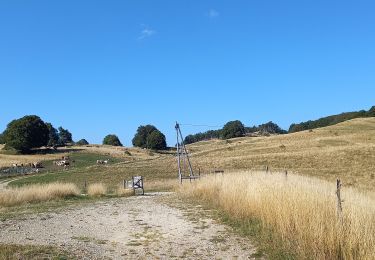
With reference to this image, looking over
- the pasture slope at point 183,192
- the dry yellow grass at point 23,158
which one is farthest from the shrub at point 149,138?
the pasture slope at point 183,192

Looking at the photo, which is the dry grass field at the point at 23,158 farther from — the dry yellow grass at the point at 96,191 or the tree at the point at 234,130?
the tree at the point at 234,130

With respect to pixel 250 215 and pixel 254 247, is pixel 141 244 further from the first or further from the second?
pixel 250 215

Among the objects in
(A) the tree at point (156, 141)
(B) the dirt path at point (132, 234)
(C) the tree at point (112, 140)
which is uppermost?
(C) the tree at point (112, 140)

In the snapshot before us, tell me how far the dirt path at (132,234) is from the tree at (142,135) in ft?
419

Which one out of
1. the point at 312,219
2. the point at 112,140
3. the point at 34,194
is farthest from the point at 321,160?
the point at 112,140

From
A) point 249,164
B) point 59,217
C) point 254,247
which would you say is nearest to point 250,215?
point 254,247

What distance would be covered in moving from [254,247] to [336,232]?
2.40 metres

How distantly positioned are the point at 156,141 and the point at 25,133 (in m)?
40.3

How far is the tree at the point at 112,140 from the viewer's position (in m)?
157

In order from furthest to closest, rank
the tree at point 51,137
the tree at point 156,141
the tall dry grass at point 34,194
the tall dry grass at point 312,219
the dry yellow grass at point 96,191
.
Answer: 1. the tree at point 156,141
2. the tree at point 51,137
3. the dry yellow grass at point 96,191
4. the tall dry grass at point 34,194
5. the tall dry grass at point 312,219

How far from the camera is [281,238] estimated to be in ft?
32.4

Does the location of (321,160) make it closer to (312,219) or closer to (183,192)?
(183,192)

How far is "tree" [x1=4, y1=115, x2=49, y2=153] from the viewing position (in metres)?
102

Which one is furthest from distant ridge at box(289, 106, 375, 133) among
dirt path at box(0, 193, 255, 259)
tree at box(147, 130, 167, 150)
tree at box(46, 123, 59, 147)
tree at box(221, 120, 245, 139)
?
dirt path at box(0, 193, 255, 259)
